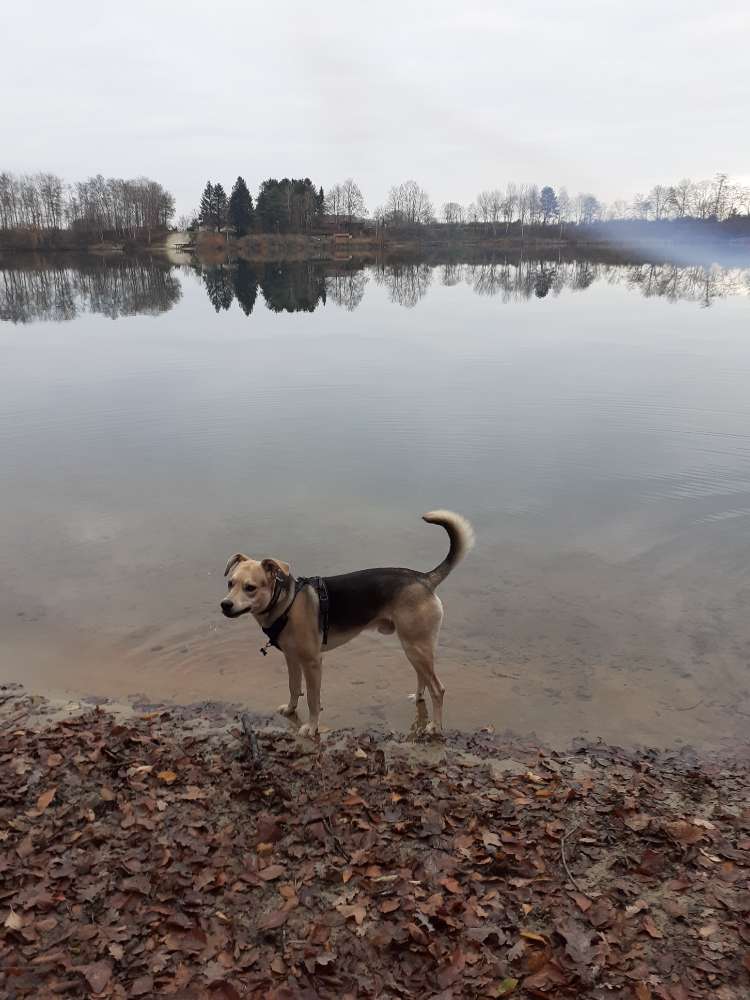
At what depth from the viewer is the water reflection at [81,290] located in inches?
1716

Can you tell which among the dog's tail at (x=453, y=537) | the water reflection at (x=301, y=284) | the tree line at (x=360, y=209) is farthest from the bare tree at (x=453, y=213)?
the dog's tail at (x=453, y=537)

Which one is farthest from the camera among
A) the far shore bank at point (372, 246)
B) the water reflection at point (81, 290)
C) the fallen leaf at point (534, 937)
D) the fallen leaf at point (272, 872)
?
the far shore bank at point (372, 246)

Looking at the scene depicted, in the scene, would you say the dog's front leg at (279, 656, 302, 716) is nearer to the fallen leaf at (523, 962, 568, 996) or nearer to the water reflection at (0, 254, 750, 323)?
the fallen leaf at (523, 962, 568, 996)

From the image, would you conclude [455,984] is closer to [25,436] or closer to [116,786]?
[116,786]

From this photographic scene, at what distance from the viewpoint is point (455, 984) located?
3.84 m

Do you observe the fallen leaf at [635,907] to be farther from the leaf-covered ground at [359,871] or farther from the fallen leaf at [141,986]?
the fallen leaf at [141,986]

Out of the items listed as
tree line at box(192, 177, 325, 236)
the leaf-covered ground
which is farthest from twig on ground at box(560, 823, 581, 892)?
tree line at box(192, 177, 325, 236)

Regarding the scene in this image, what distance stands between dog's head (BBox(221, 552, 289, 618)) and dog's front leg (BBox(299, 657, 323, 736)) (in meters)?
0.81

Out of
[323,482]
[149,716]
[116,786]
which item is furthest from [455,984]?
[323,482]

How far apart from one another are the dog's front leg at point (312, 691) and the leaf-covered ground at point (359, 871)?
14.2 inches

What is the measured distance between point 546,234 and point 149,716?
175935 millimetres

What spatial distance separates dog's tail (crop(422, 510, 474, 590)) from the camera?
23.2 feet

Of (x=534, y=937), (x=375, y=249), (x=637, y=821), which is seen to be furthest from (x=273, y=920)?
(x=375, y=249)

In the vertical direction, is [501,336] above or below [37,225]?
below
